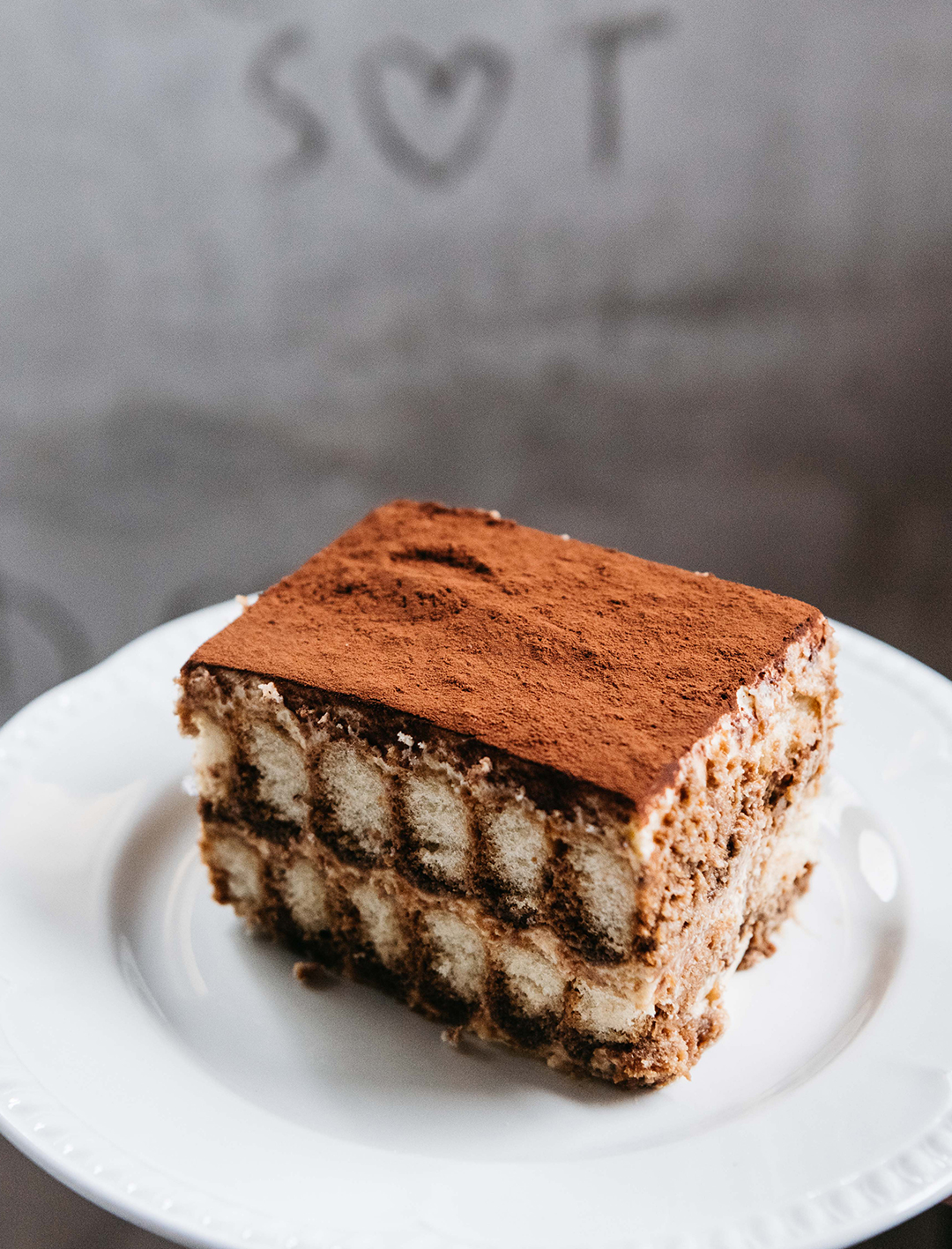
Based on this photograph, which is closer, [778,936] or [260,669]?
[260,669]

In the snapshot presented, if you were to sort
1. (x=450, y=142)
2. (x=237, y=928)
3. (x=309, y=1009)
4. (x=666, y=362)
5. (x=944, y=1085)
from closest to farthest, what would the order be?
1. (x=944, y=1085)
2. (x=309, y=1009)
3. (x=237, y=928)
4. (x=450, y=142)
5. (x=666, y=362)

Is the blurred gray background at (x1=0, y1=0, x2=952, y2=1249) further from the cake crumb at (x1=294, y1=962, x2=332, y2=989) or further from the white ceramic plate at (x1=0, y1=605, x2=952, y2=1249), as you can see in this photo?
the cake crumb at (x1=294, y1=962, x2=332, y2=989)

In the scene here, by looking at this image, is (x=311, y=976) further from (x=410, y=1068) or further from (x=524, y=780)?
(x=524, y=780)

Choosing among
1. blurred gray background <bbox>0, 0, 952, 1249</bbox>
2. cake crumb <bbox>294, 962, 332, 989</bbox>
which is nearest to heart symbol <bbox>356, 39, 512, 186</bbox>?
blurred gray background <bbox>0, 0, 952, 1249</bbox>

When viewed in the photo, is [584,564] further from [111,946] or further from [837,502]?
[837,502]

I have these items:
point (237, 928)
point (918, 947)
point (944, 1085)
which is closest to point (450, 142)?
point (237, 928)

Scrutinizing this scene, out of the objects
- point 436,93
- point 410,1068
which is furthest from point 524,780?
point 436,93
